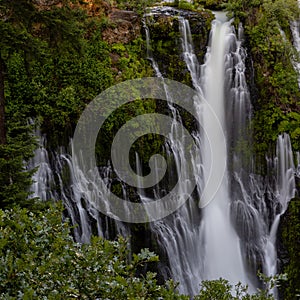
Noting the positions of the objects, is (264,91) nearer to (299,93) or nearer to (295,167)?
(299,93)

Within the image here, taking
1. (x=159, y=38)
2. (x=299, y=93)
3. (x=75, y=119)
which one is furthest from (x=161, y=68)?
(x=299, y=93)

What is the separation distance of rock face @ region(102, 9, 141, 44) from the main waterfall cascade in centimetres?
49

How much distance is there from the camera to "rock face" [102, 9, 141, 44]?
11.8m

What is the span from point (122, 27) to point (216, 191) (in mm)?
5844

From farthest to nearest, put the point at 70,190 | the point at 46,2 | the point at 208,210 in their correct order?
the point at 208,210
the point at 46,2
the point at 70,190

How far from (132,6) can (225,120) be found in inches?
198

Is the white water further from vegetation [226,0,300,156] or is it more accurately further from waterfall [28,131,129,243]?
waterfall [28,131,129,243]

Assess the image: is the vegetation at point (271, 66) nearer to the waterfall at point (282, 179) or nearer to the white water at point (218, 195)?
the waterfall at point (282, 179)

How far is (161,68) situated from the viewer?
39.7ft

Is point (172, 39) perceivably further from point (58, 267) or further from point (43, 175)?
point (58, 267)

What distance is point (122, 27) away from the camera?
12.0 metres

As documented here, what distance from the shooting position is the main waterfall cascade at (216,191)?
9.60 meters

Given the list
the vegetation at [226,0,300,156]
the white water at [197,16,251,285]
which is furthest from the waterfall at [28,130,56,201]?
the vegetation at [226,0,300,156]

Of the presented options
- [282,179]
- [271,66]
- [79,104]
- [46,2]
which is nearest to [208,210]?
[282,179]
